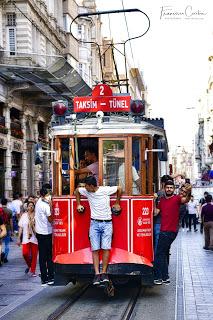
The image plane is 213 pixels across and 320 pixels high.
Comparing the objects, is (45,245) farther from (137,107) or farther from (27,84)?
(27,84)

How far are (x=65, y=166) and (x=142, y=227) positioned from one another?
162cm

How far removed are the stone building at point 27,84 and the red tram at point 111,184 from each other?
49.8 ft

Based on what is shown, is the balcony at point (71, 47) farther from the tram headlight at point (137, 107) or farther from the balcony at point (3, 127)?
the tram headlight at point (137, 107)

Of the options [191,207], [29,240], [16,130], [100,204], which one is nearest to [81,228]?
[100,204]

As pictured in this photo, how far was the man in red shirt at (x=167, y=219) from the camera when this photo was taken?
10156 mm

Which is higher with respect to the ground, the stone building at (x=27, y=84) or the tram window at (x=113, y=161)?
the stone building at (x=27, y=84)

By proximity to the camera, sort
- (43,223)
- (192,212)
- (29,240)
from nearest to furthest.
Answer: (43,223) < (29,240) < (192,212)

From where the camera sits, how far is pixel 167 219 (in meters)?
10.2

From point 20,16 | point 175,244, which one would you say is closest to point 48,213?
point 175,244

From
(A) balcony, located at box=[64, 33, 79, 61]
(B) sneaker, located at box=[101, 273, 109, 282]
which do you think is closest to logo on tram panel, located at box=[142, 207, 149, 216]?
(B) sneaker, located at box=[101, 273, 109, 282]

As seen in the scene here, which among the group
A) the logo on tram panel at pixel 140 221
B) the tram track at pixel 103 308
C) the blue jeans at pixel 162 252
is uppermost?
the logo on tram panel at pixel 140 221

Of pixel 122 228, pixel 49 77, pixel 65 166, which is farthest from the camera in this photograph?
pixel 49 77

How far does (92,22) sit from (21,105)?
2197cm

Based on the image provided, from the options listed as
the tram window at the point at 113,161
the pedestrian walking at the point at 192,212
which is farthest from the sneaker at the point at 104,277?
the pedestrian walking at the point at 192,212
